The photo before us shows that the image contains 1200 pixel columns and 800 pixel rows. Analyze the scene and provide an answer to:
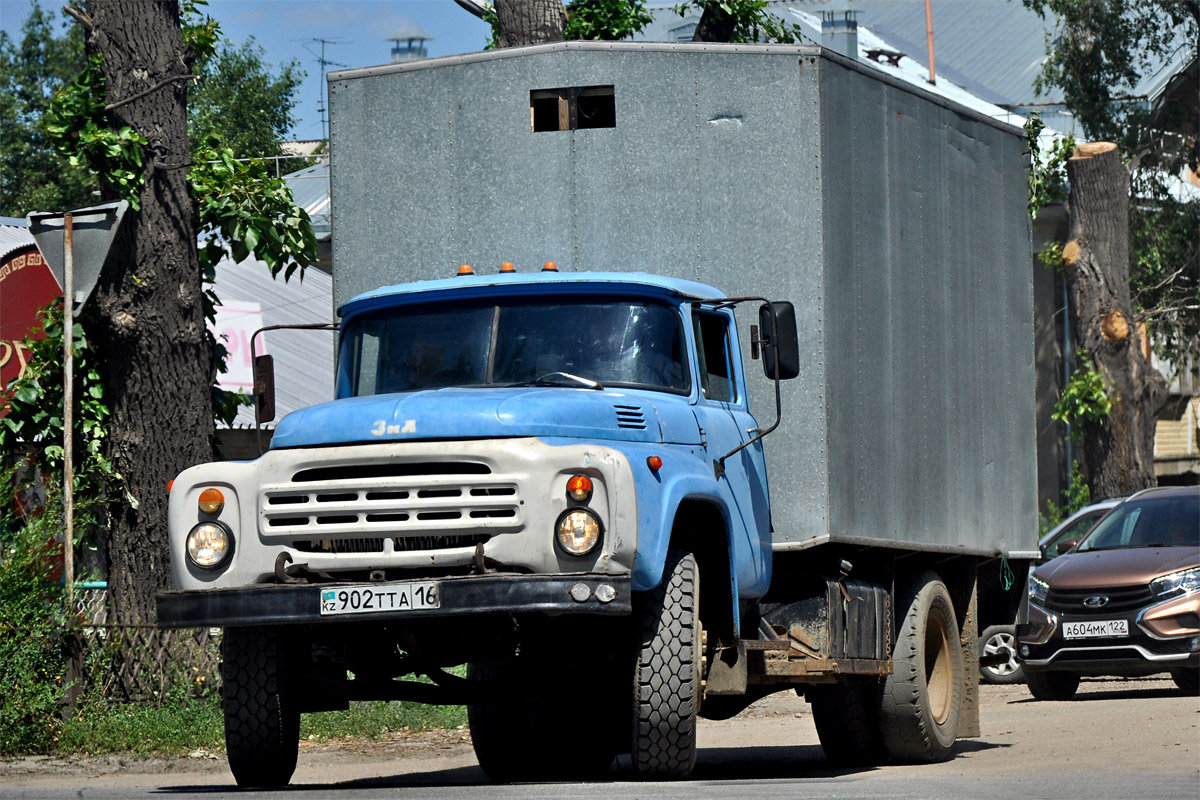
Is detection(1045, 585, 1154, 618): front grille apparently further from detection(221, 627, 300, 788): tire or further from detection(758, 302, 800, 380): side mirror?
detection(221, 627, 300, 788): tire

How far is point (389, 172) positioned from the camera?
11031 millimetres

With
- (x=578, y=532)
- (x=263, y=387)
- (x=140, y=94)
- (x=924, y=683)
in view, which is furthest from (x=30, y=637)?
(x=924, y=683)

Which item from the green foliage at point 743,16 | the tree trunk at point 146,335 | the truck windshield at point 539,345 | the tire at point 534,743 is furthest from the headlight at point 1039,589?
the truck windshield at point 539,345

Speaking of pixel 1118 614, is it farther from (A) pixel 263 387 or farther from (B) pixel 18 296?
(B) pixel 18 296

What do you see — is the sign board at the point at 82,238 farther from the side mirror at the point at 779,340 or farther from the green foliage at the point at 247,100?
the green foliage at the point at 247,100

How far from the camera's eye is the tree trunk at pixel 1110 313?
27.4 m

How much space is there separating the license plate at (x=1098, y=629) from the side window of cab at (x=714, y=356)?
7.51 metres

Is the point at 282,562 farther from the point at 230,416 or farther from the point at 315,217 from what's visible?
the point at 315,217

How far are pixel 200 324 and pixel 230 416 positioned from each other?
0.95 m

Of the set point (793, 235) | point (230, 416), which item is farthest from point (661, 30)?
point (793, 235)

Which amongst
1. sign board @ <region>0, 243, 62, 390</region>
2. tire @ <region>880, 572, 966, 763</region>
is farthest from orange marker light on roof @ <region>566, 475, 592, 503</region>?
sign board @ <region>0, 243, 62, 390</region>

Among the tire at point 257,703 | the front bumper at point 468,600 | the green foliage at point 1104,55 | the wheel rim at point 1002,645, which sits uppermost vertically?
the green foliage at point 1104,55

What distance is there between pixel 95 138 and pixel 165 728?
4131 mm

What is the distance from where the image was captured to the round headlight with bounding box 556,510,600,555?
329 inches
